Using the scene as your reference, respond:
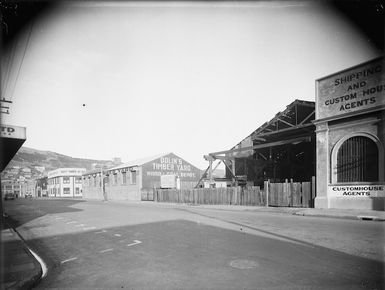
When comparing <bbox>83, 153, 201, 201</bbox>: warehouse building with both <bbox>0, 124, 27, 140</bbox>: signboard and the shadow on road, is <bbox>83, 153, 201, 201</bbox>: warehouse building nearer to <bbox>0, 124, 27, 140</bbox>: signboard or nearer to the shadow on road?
the shadow on road

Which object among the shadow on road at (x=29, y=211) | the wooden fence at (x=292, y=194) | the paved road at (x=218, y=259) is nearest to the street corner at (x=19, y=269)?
the paved road at (x=218, y=259)

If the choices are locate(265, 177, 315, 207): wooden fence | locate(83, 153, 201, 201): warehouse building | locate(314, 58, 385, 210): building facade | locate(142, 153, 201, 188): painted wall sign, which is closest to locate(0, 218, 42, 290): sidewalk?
locate(314, 58, 385, 210): building facade

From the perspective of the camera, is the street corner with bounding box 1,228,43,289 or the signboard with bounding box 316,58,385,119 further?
the signboard with bounding box 316,58,385,119

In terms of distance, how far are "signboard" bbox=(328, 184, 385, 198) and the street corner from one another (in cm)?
Result: 1584

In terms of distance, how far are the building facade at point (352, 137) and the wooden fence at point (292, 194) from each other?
41.0 inches

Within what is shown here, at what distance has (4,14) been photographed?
6.36 metres

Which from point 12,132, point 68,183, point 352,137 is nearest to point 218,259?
point 12,132

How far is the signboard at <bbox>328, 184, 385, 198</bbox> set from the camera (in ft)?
48.9

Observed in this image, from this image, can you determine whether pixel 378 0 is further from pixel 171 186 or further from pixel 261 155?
pixel 171 186

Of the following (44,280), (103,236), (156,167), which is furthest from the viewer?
(156,167)

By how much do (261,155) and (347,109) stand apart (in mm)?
12945

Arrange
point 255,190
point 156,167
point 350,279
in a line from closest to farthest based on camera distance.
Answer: point 350,279 → point 255,190 → point 156,167

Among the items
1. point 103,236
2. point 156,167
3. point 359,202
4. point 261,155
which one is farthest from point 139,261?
point 156,167

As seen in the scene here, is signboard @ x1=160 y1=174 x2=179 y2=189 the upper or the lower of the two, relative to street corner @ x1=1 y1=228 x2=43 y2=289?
lower
